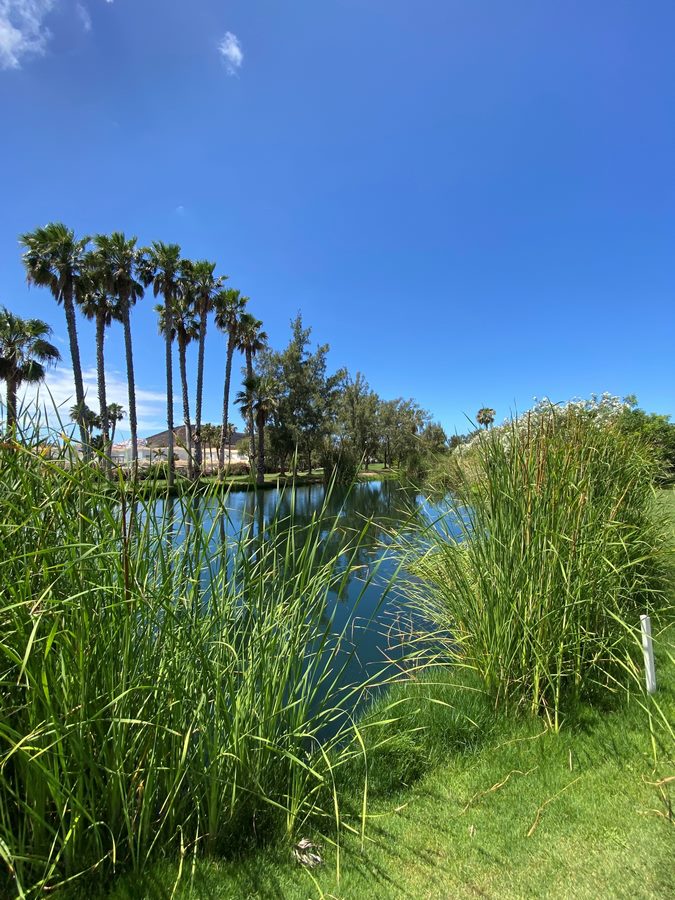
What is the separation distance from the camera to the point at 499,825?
1.83 meters

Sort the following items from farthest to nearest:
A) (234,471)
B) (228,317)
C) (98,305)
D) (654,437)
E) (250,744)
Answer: (228,317) → (98,305) → (654,437) → (234,471) → (250,744)

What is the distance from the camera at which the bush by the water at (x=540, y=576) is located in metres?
2.47

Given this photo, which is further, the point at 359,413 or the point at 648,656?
the point at 359,413

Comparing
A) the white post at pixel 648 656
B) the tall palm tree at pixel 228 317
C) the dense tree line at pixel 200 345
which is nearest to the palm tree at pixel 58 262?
the dense tree line at pixel 200 345

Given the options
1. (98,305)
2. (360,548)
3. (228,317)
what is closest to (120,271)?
(98,305)

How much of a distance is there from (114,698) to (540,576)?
221cm

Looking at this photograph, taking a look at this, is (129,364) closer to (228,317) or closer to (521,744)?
(228,317)

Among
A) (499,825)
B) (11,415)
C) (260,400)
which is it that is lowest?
(499,825)

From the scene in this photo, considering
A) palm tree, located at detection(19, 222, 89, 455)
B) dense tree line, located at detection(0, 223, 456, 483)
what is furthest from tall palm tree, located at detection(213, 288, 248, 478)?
palm tree, located at detection(19, 222, 89, 455)

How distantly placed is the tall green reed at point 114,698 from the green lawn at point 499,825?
177mm

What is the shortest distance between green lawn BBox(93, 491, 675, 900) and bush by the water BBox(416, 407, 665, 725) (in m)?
0.23

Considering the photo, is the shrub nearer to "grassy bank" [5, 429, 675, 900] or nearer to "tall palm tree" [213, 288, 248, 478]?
"grassy bank" [5, 429, 675, 900]

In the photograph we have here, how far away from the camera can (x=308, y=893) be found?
1.49 m

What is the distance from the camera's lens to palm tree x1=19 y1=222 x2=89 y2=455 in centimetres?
1886
